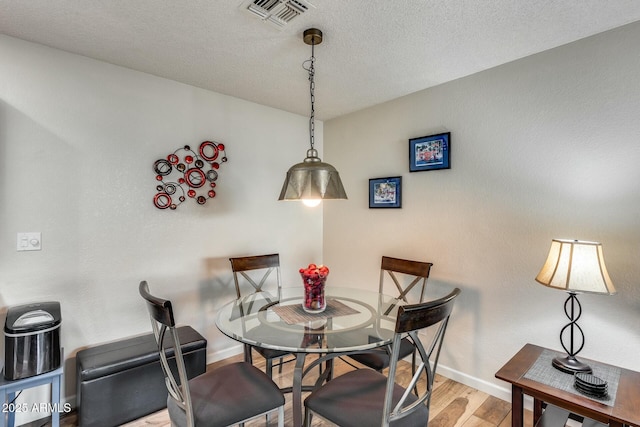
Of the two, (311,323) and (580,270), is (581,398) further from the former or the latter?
(311,323)

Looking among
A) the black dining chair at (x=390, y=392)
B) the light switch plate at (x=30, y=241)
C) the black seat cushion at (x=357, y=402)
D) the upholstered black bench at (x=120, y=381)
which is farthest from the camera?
the light switch plate at (x=30, y=241)

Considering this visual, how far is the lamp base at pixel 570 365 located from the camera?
159 cm

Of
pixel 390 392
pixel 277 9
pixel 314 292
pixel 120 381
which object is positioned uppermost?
pixel 277 9

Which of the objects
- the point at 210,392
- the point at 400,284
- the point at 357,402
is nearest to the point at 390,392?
the point at 357,402

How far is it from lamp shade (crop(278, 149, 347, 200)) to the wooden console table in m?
1.32

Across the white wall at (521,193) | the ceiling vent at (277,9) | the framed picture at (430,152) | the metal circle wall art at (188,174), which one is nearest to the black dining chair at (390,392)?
the white wall at (521,193)

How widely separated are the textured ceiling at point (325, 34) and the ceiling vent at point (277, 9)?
0.15ft

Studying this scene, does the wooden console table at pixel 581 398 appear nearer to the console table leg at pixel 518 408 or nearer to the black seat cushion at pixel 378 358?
the console table leg at pixel 518 408

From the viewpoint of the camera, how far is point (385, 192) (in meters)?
3.06

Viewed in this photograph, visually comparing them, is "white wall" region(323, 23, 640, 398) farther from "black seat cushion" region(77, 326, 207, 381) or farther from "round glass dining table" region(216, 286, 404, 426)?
"black seat cushion" region(77, 326, 207, 381)

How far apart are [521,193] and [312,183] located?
1551mm

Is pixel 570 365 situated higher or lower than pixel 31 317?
lower

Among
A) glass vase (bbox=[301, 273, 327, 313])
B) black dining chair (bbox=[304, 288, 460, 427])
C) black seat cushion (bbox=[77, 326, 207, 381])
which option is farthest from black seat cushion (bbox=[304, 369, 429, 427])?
black seat cushion (bbox=[77, 326, 207, 381])

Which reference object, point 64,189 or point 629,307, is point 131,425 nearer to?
point 64,189
